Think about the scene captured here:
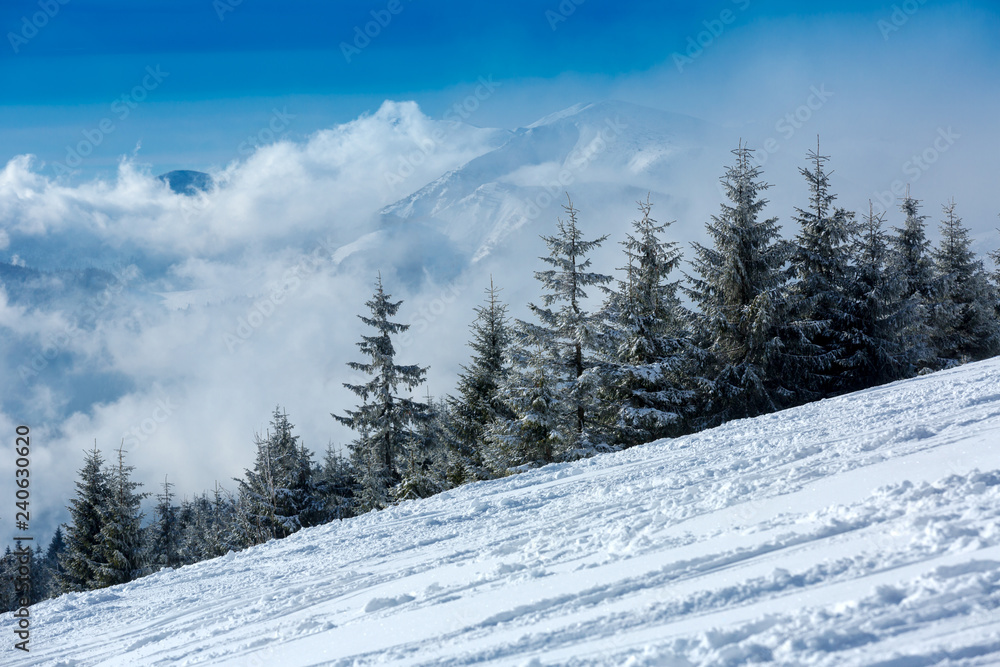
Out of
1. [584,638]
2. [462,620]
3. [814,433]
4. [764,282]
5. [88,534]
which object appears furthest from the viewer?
[88,534]

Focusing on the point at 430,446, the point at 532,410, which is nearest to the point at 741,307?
the point at 532,410

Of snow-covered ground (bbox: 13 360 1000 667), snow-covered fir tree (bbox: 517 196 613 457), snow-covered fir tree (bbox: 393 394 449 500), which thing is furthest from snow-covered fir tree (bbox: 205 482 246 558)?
snow-covered ground (bbox: 13 360 1000 667)

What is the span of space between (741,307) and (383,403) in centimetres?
1502

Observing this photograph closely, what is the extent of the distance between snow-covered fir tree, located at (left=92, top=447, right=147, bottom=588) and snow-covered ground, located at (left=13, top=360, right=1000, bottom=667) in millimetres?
20390

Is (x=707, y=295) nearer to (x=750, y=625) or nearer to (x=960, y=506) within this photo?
(x=960, y=506)

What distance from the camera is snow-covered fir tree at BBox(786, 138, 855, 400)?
20016mm

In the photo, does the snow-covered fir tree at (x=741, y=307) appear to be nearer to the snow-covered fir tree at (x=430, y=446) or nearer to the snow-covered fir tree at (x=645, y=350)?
the snow-covered fir tree at (x=645, y=350)

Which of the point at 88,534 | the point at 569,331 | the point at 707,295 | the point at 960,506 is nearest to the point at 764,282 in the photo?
the point at 707,295

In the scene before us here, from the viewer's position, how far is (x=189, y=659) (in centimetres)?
570

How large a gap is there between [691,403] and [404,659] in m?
17.6

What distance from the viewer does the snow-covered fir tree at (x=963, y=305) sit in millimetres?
24875

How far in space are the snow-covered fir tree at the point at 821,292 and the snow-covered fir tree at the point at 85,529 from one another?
30.8m

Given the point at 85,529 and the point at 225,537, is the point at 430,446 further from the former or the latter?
the point at 85,529

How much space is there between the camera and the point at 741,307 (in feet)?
66.0
